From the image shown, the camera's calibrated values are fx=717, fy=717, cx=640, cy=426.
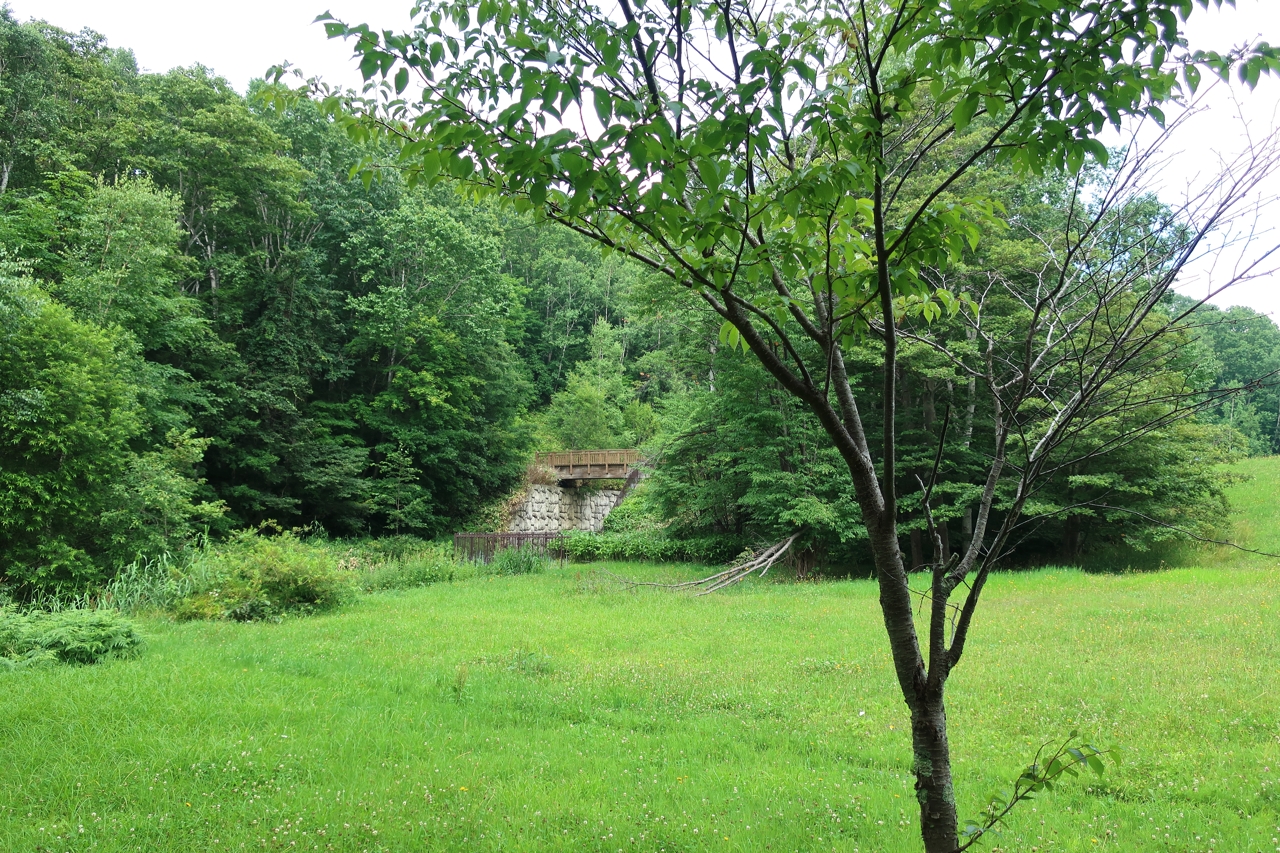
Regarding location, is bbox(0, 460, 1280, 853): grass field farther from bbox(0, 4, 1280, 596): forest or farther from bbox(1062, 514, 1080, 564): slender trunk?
bbox(1062, 514, 1080, 564): slender trunk

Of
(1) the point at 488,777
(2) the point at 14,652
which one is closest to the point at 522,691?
(1) the point at 488,777

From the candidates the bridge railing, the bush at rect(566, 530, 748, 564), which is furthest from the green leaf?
the bridge railing

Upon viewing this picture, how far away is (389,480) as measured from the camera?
25.4m

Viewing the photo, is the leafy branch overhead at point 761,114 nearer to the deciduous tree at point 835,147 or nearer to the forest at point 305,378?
the deciduous tree at point 835,147

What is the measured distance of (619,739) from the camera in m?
5.13

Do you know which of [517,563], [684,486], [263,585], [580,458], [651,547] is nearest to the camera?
[263,585]

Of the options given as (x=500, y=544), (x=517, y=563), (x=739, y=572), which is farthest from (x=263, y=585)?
(x=500, y=544)

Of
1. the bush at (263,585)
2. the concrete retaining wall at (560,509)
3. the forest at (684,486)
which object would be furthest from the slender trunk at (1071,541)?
the concrete retaining wall at (560,509)

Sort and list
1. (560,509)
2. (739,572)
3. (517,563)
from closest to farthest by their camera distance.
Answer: (739,572)
(517,563)
(560,509)

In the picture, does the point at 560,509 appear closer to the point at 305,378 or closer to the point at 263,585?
the point at 305,378

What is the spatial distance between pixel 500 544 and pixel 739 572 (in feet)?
26.8

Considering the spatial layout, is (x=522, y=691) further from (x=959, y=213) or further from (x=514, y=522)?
(x=514, y=522)

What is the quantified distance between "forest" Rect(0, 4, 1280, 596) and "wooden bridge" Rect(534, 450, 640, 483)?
1.28 metres

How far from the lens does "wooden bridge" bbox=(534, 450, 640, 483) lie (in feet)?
101
